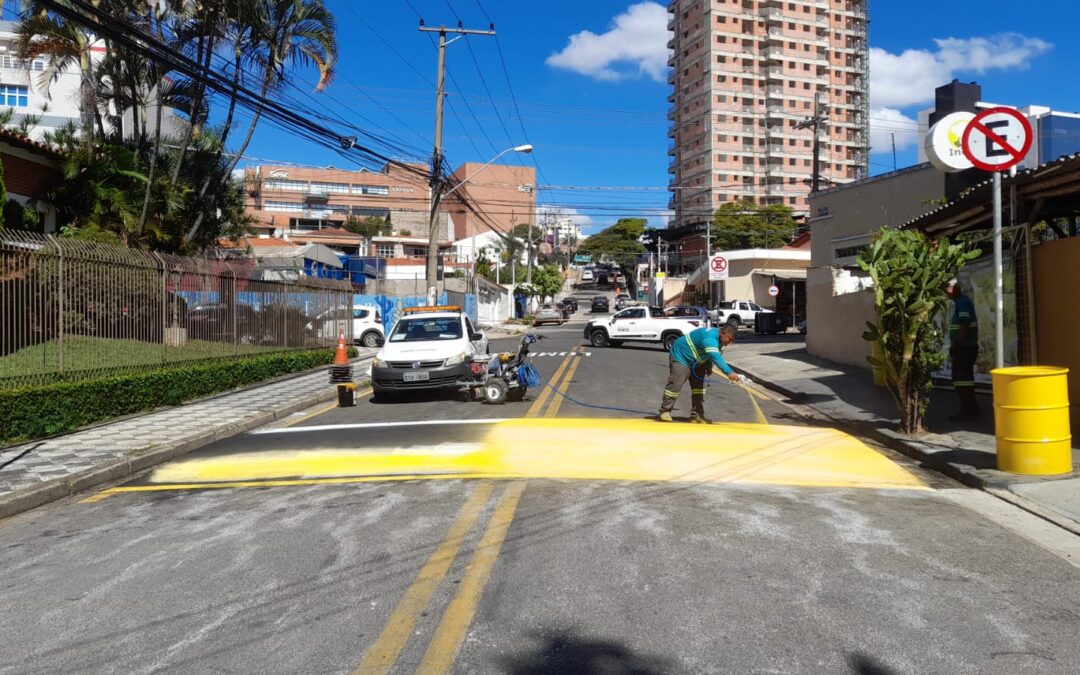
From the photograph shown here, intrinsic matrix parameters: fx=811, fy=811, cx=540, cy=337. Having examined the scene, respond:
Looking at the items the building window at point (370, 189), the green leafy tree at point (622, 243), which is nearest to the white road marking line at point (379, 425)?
the building window at point (370, 189)

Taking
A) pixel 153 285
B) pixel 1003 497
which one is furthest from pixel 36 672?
pixel 153 285

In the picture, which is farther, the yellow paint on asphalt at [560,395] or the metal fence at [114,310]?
the yellow paint on asphalt at [560,395]

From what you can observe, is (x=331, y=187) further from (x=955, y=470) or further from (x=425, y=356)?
(x=955, y=470)

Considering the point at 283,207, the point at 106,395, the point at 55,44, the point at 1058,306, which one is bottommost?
the point at 106,395

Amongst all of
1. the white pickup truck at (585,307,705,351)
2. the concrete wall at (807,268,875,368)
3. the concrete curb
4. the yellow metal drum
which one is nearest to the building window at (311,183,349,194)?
the white pickup truck at (585,307,705,351)

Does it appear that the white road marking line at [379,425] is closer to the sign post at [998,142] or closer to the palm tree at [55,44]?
the sign post at [998,142]

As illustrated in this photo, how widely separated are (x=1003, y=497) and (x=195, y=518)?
687 centimetres

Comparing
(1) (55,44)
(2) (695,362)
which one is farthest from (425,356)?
(1) (55,44)

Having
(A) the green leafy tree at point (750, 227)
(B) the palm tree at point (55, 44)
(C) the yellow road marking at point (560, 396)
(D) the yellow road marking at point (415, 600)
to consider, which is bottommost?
(D) the yellow road marking at point (415, 600)

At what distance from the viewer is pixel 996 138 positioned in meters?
8.30

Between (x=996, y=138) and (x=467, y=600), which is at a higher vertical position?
(x=996, y=138)

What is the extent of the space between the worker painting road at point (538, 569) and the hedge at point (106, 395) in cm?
241

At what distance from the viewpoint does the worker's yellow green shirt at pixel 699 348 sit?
11.0m

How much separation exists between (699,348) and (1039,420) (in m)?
4.47
